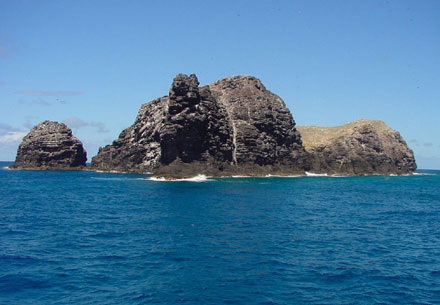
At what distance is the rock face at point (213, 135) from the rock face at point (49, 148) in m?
16.0

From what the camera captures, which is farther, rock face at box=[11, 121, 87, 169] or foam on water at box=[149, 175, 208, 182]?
rock face at box=[11, 121, 87, 169]

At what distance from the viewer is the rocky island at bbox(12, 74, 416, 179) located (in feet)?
411

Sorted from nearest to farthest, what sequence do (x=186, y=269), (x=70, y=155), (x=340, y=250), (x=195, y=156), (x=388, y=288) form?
(x=388, y=288) < (x=186, y=269) < (x=340, y=250) < (x=195, y=156) < (x=70, y=155)

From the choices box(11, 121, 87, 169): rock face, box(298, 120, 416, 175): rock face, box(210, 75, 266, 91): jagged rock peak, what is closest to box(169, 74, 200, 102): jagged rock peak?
box(210, 75, 266, 91): jagged rock peak

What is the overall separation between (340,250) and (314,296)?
11.1m

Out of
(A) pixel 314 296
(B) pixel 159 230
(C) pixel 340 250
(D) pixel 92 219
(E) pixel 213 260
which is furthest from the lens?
(D) pixel 92 219

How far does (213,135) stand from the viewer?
134 m

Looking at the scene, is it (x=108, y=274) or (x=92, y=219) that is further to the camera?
(x=92, y=219)

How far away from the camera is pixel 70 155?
612 ft

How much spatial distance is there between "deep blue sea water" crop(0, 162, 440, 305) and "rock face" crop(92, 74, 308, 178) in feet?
237

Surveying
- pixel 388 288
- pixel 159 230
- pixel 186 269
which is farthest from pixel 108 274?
pixel 388 288

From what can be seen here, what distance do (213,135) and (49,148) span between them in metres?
89.6

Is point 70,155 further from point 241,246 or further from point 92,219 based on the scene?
point 241,246

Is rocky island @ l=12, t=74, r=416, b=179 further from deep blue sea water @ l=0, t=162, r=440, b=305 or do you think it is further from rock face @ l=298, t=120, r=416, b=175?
deep blue sea water @ l=0, t=162, r=440, b=305
